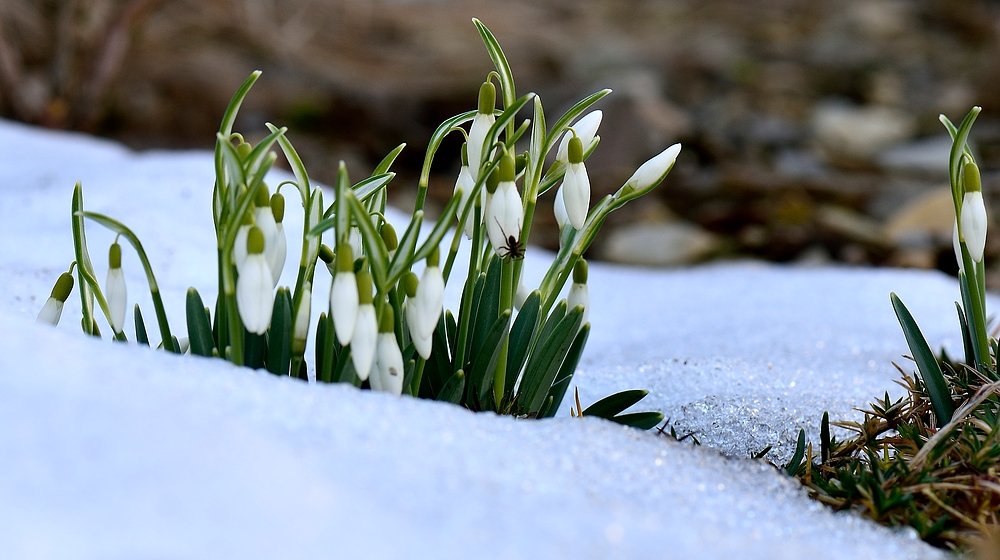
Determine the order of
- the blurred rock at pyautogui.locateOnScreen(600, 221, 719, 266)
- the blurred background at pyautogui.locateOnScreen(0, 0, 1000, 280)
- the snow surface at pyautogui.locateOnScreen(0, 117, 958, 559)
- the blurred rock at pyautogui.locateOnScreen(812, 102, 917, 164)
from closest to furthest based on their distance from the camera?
the snow surface at pyautogui.locateOnScreen(0, 117, 958, 559) < the blurred rock at pyautogui.locateOnScreen(600, 221, 719, 266) < the blurred background at pyautogui.locateOnScreen(0, 0, 1000, 280) < the blurred rock at pyautogui.locateOnScreen(812, 102, 917, 164)

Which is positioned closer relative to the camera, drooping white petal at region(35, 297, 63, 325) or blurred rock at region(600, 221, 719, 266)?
drooping white petal at region(35, 297, 63, 325)

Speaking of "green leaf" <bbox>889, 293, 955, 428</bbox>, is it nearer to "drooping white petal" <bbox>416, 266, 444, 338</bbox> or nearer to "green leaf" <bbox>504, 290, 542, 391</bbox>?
"green leaf" <bbox>504, 290, 542, 391</bbox>

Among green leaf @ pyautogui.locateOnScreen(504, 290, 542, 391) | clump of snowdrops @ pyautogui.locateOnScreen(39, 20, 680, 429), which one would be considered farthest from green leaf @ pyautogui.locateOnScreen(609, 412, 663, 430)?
green leaf @ pyautogui.locateOnScreen(504, 290, 542, 391)

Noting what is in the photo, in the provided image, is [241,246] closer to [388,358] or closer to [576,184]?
[388,358]

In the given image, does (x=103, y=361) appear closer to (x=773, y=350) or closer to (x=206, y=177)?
(x=773, y=350)

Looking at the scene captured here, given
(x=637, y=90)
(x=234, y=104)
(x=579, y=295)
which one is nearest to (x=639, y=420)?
(x=579, y=295)

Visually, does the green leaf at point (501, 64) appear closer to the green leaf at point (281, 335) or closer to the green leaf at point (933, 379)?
the green leaf at point (281, 335)

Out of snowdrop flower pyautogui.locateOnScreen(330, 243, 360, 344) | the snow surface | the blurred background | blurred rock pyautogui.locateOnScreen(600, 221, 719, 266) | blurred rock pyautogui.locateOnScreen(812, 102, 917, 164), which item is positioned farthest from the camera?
blurred rock pyautogui.locateOnScreen(812, 102, 917, 164)
